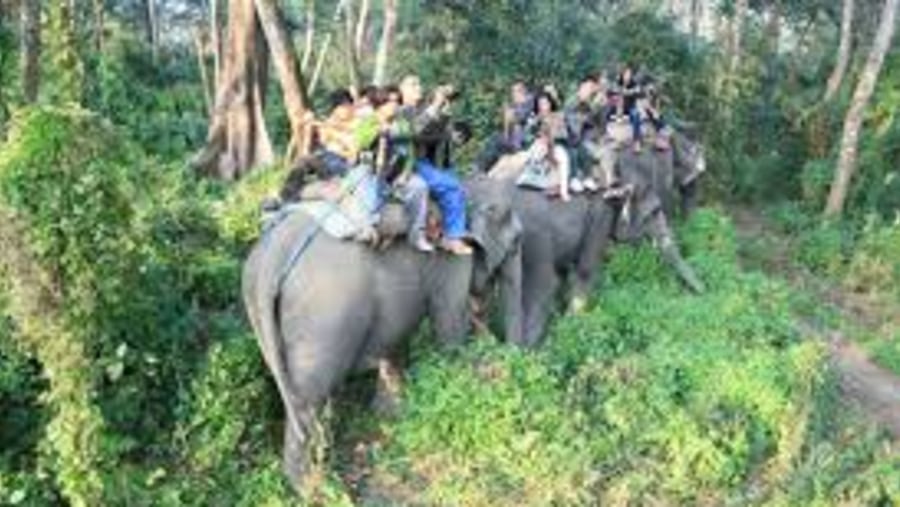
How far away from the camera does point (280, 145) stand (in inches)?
747

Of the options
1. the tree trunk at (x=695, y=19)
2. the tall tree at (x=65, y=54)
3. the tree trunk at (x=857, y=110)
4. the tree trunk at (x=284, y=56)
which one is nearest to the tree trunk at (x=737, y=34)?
the tree trunk at (x=695, y=19)

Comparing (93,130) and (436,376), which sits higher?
(93,130)

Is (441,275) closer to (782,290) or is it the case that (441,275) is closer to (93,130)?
(93,130)

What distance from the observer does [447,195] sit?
8.68 meters

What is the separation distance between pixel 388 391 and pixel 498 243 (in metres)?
1.50

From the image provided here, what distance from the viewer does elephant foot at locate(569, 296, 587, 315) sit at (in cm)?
1159

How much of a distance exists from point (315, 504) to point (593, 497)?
138cm

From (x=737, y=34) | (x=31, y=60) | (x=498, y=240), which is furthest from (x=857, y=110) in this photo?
Result: (x=31, y=60)

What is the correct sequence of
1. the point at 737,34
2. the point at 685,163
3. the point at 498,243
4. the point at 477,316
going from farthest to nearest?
the point at 737,34, the point at 685,163, the point at 477,316, the point at 498,243

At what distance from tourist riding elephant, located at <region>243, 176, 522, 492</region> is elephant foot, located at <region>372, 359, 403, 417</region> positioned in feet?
0.55

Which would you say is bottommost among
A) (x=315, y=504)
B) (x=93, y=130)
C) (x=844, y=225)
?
(x=844, y=225)

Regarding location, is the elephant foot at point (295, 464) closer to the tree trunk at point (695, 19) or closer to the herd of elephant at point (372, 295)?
the herd of elephant at point (372, 295)

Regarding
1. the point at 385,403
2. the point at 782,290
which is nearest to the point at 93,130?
the point at 385,403

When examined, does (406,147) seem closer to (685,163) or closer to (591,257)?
(591,257)
